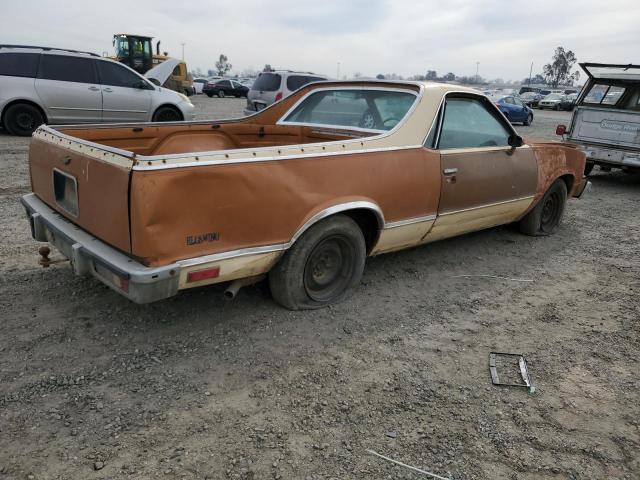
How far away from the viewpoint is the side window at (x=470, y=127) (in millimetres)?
4062

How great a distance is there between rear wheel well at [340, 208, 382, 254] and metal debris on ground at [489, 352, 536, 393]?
112 cm

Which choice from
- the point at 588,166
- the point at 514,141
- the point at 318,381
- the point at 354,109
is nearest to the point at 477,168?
the point at 514,141

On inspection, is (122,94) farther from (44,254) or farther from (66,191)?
(66,191)

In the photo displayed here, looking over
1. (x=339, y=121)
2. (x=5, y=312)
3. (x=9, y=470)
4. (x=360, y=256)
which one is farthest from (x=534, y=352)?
(x=5, y=312)

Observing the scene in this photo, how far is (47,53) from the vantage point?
32.4 feet

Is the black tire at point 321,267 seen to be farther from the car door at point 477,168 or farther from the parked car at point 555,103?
the parked car at point 555,103

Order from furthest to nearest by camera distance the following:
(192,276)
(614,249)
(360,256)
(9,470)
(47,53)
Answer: (47,53) → (614,249) → (360,256) → (192,276) → (9,470)

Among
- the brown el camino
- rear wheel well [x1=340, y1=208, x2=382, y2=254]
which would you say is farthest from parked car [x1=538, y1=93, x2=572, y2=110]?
rear wheel well [x1=340, y1=208, x2=382, y2=254]

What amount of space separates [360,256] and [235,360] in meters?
1.21

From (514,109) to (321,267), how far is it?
20885 millimetres

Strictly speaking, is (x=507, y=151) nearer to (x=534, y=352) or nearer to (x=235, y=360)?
(x=534, y=352)

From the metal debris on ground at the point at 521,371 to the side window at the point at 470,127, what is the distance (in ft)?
5.46

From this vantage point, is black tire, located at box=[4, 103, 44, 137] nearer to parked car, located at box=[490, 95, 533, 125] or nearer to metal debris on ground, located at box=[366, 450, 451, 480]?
metal debris on ground, located at box=[366, 450, 451, 480]

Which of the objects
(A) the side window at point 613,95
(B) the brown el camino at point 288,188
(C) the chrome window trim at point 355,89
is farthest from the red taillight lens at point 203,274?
(A) the side window at point 613,95
